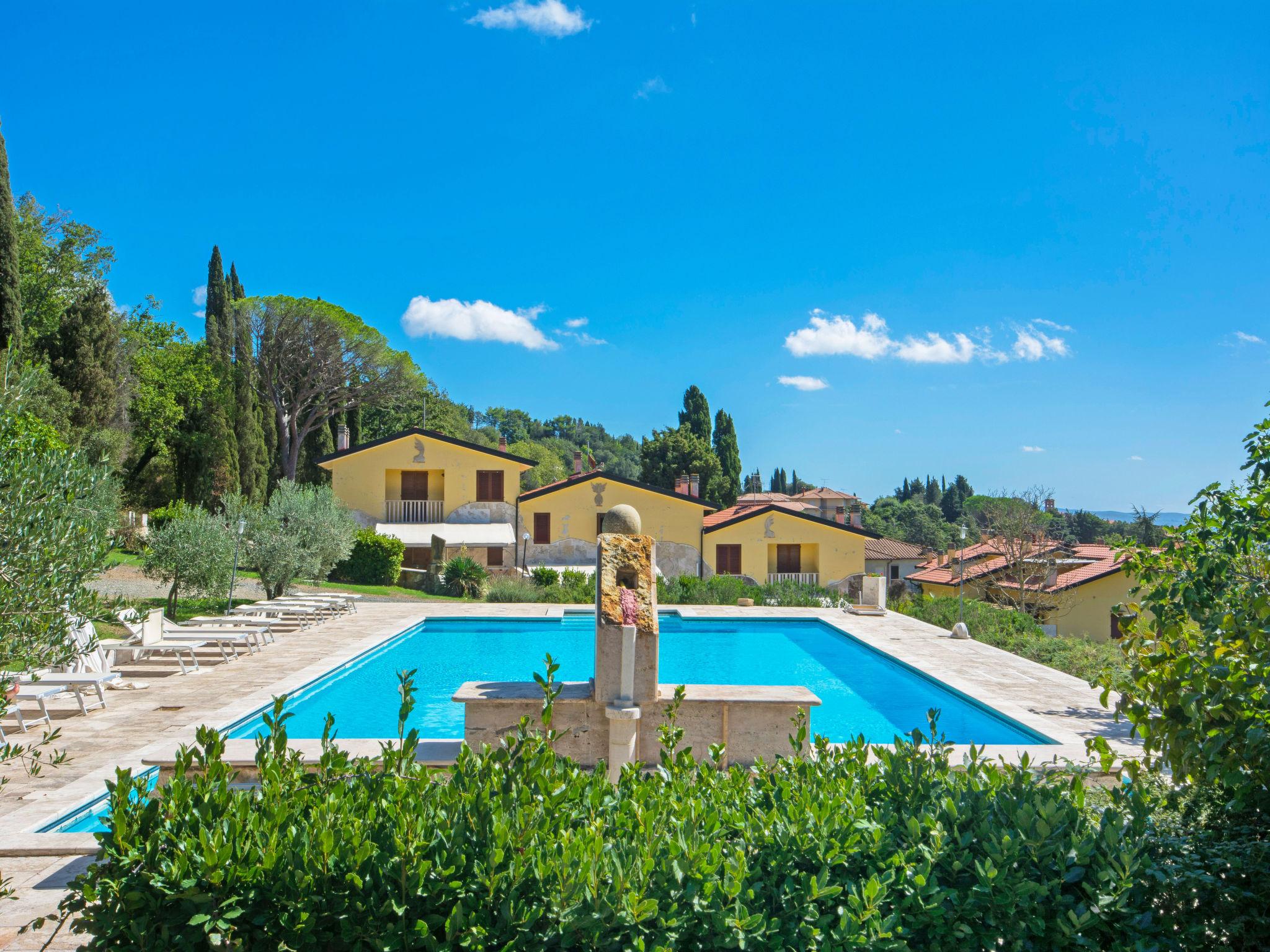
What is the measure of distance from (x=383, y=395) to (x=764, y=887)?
45876mm

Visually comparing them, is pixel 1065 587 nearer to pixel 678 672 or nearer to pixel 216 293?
pixel 678 672

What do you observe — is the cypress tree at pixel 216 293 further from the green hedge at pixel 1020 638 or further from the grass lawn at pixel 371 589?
the green hedge at pixel 1020 638

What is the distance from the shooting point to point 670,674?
16281mm

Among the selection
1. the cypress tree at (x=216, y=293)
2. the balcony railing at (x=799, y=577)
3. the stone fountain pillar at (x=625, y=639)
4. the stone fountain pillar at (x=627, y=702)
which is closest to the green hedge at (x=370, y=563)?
the balcony railing at (x=799, y=577)

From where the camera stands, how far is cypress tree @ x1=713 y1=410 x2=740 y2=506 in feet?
207

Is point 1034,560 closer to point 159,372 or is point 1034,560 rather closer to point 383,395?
point 383,395

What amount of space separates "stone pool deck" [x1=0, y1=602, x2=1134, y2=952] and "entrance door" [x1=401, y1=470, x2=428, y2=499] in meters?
14.5

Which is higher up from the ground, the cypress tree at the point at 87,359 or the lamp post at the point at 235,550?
the cypress tree at the point at 87,359

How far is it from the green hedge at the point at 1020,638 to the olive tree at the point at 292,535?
61.7ft

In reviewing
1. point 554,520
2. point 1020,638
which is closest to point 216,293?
point 554,520

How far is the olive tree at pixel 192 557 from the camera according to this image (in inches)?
698

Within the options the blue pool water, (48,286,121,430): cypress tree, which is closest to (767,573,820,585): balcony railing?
the blue pool water

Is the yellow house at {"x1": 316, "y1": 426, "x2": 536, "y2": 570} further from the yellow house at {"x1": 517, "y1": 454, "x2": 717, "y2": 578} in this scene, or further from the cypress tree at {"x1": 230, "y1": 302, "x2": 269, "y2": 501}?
the cypress tree at {"x1": 230, "y1": 302, "x2": 269, "y2": 501}

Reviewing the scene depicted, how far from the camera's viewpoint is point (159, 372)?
3678 cm
